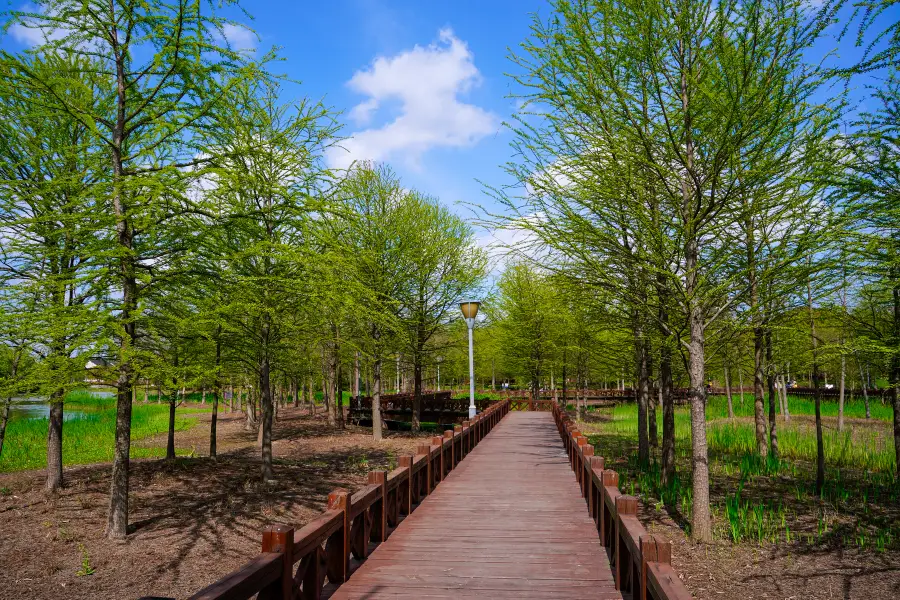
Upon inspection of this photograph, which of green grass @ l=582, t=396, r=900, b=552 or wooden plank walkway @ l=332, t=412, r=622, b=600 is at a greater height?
wooden plank walkway @ l=332, t=412, r=622, b=600

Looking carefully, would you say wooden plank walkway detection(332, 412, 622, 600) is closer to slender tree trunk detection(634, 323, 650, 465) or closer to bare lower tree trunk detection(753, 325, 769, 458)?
slender tree trunk detection(634, 323, 650, 465)

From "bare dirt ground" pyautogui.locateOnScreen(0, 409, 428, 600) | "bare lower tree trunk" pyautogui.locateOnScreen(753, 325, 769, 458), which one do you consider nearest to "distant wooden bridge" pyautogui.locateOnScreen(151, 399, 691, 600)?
"bare dirt ground" pyautogui.locateOnScreen(0, 409, 428, 600)

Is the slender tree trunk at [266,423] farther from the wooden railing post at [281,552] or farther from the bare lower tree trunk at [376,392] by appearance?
the wooden railing post at [281,552]

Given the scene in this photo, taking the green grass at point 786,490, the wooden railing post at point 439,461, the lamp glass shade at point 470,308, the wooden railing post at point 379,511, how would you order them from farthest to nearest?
the lamp glass shade at point 470,308, the wooden railing post at point 439,461, the green grass at point 786,490, the wooden railing post at point 379,511

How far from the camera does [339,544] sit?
199 inches

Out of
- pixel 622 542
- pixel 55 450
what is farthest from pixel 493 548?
pixel 55 450

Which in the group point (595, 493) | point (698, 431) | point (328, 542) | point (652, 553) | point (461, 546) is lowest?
point (461, 546)

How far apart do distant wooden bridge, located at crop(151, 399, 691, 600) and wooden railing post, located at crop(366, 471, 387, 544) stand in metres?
0.01

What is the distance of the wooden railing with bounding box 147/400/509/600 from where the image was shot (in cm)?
349

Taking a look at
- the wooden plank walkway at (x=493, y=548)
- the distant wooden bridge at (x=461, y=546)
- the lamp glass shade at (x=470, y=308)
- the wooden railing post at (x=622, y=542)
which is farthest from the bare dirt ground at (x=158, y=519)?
the wooden railing post at (x=622, y=542)

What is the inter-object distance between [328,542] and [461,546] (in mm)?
1881

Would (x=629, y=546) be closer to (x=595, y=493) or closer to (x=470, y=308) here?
(x=595, y=493)

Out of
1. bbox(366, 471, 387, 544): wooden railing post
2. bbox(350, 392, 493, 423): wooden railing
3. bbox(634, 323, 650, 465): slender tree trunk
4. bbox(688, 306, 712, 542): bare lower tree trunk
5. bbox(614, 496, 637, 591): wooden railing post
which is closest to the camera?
bbox(614, 496, 637, 591): wooden railing post

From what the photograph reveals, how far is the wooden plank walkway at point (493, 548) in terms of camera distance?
5.00 metres
